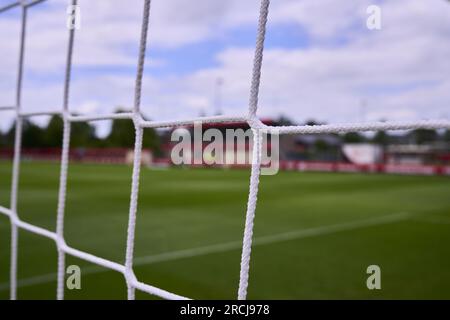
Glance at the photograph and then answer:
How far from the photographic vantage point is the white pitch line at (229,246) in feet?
9.31

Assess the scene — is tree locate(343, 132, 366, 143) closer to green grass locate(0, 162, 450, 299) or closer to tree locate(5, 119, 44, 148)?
tree locate(5, 119, 44, 148)

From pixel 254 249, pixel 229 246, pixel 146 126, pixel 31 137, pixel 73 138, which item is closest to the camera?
pixel 146 126

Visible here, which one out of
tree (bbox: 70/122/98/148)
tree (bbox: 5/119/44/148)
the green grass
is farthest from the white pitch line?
tree (bbox: 70/122/98/148)

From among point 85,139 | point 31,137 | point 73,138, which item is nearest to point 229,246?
point 73,138

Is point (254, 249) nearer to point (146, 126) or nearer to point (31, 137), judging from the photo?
point (146, 126)

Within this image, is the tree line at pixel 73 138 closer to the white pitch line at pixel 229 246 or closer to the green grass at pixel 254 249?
the green grass at pixel 254 249

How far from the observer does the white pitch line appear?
2.84 m

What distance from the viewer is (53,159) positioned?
31.0m

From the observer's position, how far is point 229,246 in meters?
3.99

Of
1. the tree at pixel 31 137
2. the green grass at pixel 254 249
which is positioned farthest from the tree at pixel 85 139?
the green grass at pixel 254 249

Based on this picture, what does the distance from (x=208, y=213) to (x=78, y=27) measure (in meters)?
4.65
